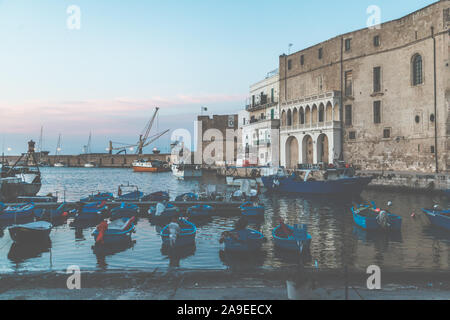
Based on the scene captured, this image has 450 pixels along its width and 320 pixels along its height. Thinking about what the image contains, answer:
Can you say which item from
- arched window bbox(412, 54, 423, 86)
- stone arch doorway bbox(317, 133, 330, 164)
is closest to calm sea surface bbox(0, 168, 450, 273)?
arched window bbox(412, 54, 423, 86)

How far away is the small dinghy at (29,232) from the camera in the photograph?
56.2ft

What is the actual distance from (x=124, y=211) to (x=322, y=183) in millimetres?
20883

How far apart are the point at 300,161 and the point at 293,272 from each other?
147 ft

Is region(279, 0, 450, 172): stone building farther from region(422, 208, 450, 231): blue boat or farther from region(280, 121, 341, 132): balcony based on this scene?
region(422, 208, 450, 231): blue boat

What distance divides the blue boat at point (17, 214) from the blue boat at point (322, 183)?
25.7 metres

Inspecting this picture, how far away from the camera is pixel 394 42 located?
44656 millimetres

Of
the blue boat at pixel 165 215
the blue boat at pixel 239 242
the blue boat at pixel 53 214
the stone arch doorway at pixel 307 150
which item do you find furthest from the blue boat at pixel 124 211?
the stone arch doorway at pixel 307 150

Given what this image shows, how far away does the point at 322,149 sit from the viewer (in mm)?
52875

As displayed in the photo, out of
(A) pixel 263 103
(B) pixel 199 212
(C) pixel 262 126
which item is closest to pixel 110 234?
(B) pixel 199 212

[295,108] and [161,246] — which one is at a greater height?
[295,108]

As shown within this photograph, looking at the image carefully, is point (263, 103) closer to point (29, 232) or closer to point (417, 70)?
point (417, 70)

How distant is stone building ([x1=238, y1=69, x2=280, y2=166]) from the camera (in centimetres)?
6112
